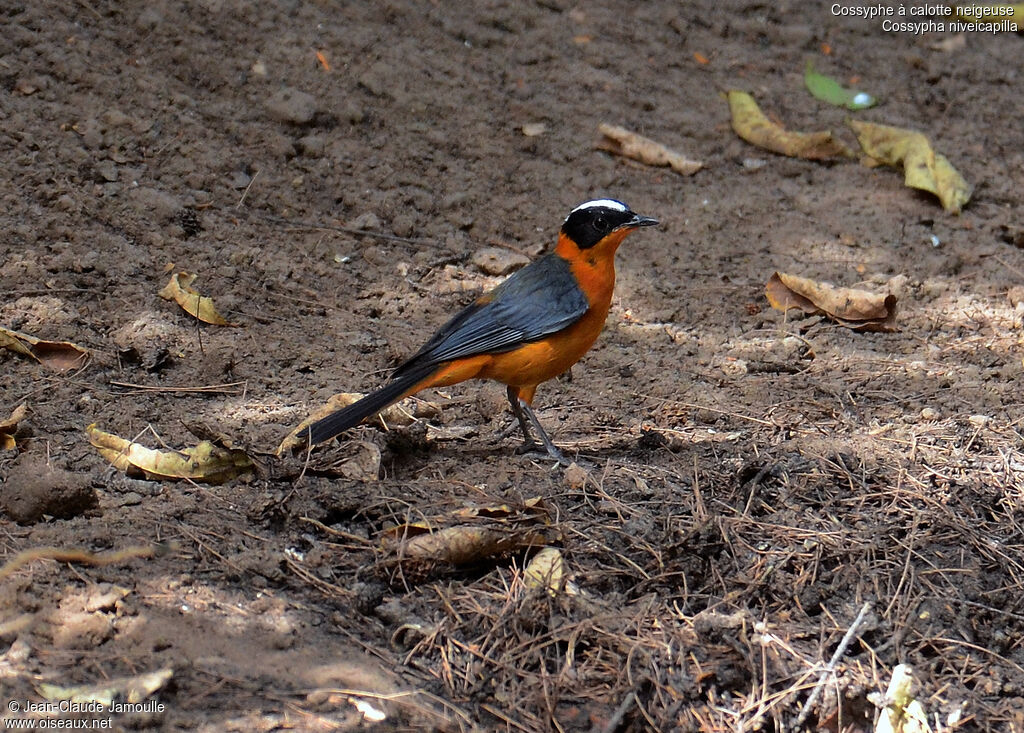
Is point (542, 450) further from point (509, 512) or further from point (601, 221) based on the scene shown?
point (601, 221)

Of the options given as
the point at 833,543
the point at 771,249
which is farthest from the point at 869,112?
the point at 833,543

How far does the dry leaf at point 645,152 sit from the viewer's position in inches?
317

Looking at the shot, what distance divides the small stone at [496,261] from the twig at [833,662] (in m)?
3.75

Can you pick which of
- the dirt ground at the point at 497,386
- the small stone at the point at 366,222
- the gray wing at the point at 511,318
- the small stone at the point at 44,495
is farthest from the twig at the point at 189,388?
the small stone at the point at 366,222

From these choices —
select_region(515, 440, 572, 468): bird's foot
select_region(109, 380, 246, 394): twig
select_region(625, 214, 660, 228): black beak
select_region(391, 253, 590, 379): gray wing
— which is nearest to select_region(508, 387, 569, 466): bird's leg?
select_region(515, 440, 572, 468): bird's foot

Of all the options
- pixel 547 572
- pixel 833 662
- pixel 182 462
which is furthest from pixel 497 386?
pixel 833 662

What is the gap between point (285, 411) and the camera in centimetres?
550

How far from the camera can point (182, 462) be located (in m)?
4.67

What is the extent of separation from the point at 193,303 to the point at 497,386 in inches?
72.9

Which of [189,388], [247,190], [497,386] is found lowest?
[497,386]

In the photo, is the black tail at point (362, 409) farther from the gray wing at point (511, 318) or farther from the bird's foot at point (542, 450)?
the bird's foot at point (542, 450)

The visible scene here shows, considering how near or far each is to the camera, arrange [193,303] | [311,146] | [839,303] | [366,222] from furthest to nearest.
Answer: [311,146]
[366,222]
[839,303]
[193,303]

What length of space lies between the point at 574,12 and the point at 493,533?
619cm

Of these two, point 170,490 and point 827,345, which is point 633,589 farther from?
point 827,345
